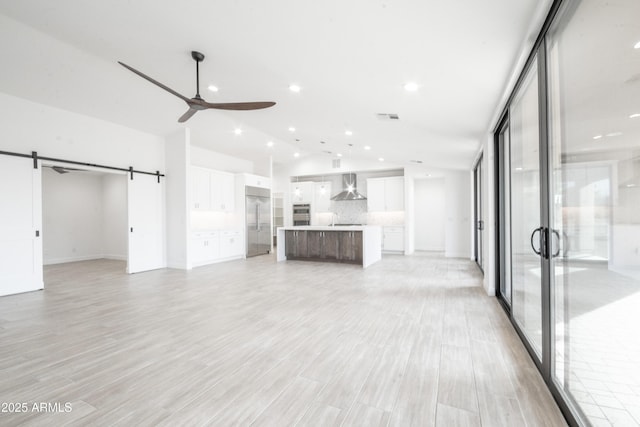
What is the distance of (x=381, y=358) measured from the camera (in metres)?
2.42

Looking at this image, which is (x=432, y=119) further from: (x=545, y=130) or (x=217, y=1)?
(x=217, y=1)

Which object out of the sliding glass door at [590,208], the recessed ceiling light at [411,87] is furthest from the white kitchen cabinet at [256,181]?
the sliding glass door at [590,208]

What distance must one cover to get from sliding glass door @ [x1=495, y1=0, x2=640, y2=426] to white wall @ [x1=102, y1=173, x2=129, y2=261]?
9746mm

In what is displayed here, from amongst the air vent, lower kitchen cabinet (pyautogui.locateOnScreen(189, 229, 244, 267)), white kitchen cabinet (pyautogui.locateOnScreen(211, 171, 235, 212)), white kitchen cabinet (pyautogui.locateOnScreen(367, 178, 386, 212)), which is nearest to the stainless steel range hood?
white kitchen cabinet (pyautogui.locateOnScreen(367, 178, 386, 212))

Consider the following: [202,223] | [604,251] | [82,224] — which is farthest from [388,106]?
[82,224]

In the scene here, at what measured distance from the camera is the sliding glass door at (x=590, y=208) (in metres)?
1.20

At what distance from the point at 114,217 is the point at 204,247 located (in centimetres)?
359

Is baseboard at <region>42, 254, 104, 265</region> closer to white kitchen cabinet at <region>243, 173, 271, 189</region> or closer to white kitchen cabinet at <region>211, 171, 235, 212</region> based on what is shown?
white kitchen cabinet at <region>211, 171, 235, 212</region>

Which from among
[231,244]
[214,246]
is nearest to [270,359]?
[214,246]

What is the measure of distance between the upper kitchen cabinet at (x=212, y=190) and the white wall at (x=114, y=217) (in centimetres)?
272

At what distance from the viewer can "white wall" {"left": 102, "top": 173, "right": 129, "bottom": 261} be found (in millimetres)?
8609

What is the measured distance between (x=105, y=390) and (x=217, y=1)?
9.75ft

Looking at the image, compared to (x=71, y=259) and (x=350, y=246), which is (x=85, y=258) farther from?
(x=350, y=246)

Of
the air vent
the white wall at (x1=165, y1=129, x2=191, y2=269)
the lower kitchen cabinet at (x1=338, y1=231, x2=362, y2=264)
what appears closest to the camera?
the air vent
